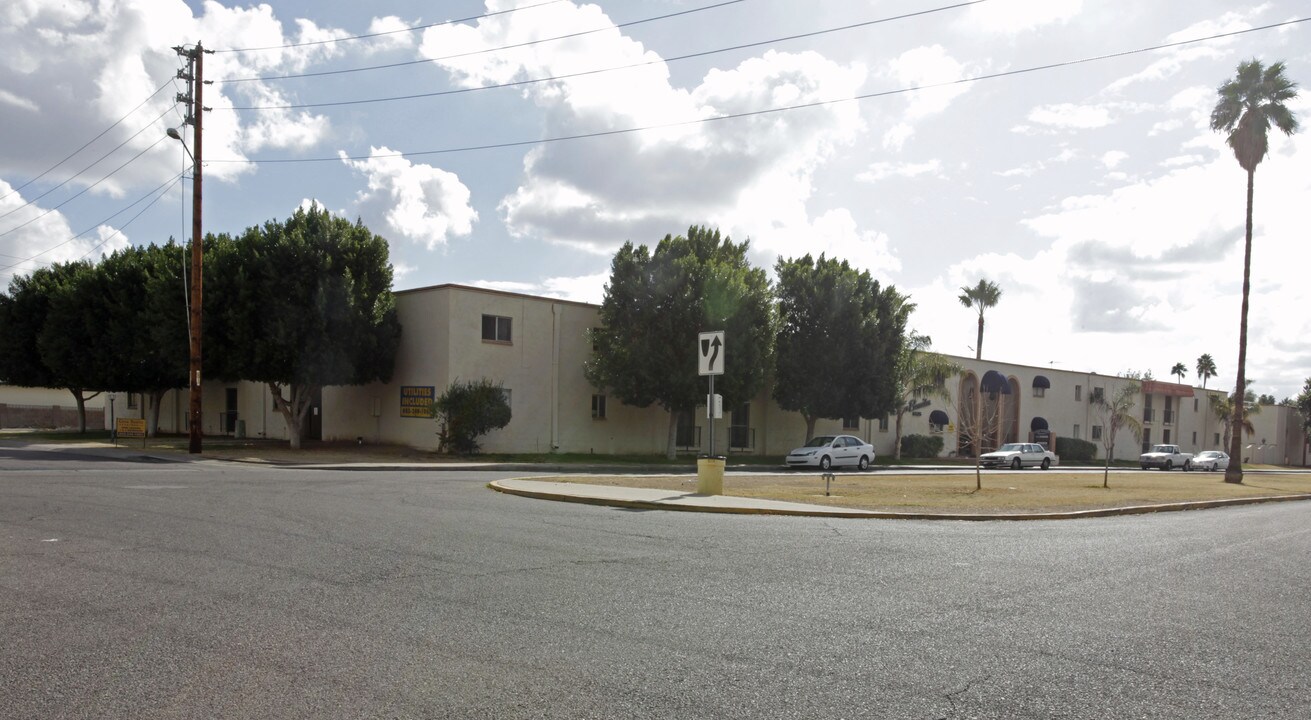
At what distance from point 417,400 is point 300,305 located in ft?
18.5

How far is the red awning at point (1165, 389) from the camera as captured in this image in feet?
224

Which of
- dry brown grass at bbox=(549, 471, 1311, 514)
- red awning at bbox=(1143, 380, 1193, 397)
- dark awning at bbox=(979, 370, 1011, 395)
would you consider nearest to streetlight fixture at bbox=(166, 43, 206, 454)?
dry brown grass at bbox=(549, 471, 1311, 514)

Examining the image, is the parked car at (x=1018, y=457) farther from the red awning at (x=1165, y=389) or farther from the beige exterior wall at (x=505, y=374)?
the red awning at (x=1165, y=389)

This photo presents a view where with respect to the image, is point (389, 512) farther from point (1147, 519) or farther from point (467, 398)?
point (467, 398)

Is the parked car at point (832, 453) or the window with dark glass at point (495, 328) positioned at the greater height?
the window with dark glass at point (495, 328)

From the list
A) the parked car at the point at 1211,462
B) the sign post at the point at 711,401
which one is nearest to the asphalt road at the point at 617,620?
the sign post at the point at 711,401

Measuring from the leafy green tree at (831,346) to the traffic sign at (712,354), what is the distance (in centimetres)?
2464

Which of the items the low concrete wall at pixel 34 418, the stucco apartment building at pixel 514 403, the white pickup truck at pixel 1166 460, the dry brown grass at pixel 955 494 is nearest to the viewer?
the dry brown grass at pixel 955 494

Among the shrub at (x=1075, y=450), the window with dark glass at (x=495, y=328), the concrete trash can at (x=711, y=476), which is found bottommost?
the shrub at (x=1075, y=450)

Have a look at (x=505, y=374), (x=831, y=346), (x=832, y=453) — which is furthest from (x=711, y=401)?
(x=831, y=346)

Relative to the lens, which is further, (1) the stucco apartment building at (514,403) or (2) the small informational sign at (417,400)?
(1) the stucco apartment building at (514,403)

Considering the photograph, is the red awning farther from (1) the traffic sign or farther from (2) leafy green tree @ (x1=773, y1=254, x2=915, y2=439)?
(1) the traffic sign

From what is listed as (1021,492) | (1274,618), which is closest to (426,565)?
(1274,618)

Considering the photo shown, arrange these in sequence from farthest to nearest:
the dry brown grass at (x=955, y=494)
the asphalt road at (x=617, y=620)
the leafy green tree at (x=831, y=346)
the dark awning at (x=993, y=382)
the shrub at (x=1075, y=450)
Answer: the shrub at (x=1075, y=450) → the dark awning at (x=993, y=382) → the leafy green tree at (x=831, y=346) → the dry brown grass at (x=955, y=494) → the asphalt road at (x=617, y=620)
